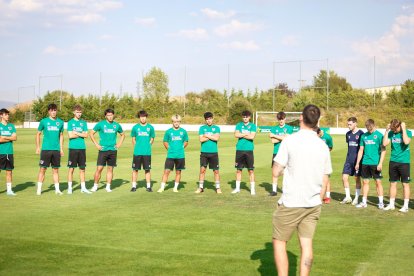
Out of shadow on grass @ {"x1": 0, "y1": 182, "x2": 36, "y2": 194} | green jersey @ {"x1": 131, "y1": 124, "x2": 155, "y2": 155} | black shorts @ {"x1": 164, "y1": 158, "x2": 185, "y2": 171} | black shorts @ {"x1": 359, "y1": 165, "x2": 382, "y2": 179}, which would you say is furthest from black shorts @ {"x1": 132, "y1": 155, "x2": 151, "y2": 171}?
black shorts @ {"x1": 359, "y1": 165, "x2": 382, "y2": 179}

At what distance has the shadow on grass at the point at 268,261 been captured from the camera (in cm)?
658

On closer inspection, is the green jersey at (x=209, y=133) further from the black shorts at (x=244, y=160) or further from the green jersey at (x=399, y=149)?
the green jersey at (x=399, y=149)

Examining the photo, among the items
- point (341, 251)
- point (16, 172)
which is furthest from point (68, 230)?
point (16, 172)

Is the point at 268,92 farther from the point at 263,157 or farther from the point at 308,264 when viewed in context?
the point at 308,264

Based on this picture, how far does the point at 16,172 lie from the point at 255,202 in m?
9.74

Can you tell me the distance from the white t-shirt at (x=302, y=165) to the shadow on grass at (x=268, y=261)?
1.63 metres

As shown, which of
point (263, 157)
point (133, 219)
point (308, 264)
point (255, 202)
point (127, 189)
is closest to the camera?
point (308, 264)

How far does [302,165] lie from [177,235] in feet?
12.4

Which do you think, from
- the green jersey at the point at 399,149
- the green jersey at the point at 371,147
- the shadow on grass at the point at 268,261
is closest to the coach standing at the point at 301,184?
the shadow on grass at the point at 268,261

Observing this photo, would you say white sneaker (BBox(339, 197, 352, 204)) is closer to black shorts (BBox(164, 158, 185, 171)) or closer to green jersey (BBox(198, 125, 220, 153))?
green jersey (BBox(198, 125, 220, 153))

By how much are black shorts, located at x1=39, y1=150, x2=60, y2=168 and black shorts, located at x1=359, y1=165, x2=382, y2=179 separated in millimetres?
7837

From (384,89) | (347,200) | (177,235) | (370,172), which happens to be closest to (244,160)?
(347,200)

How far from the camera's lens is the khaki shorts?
5312mm

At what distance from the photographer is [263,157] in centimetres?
2520
